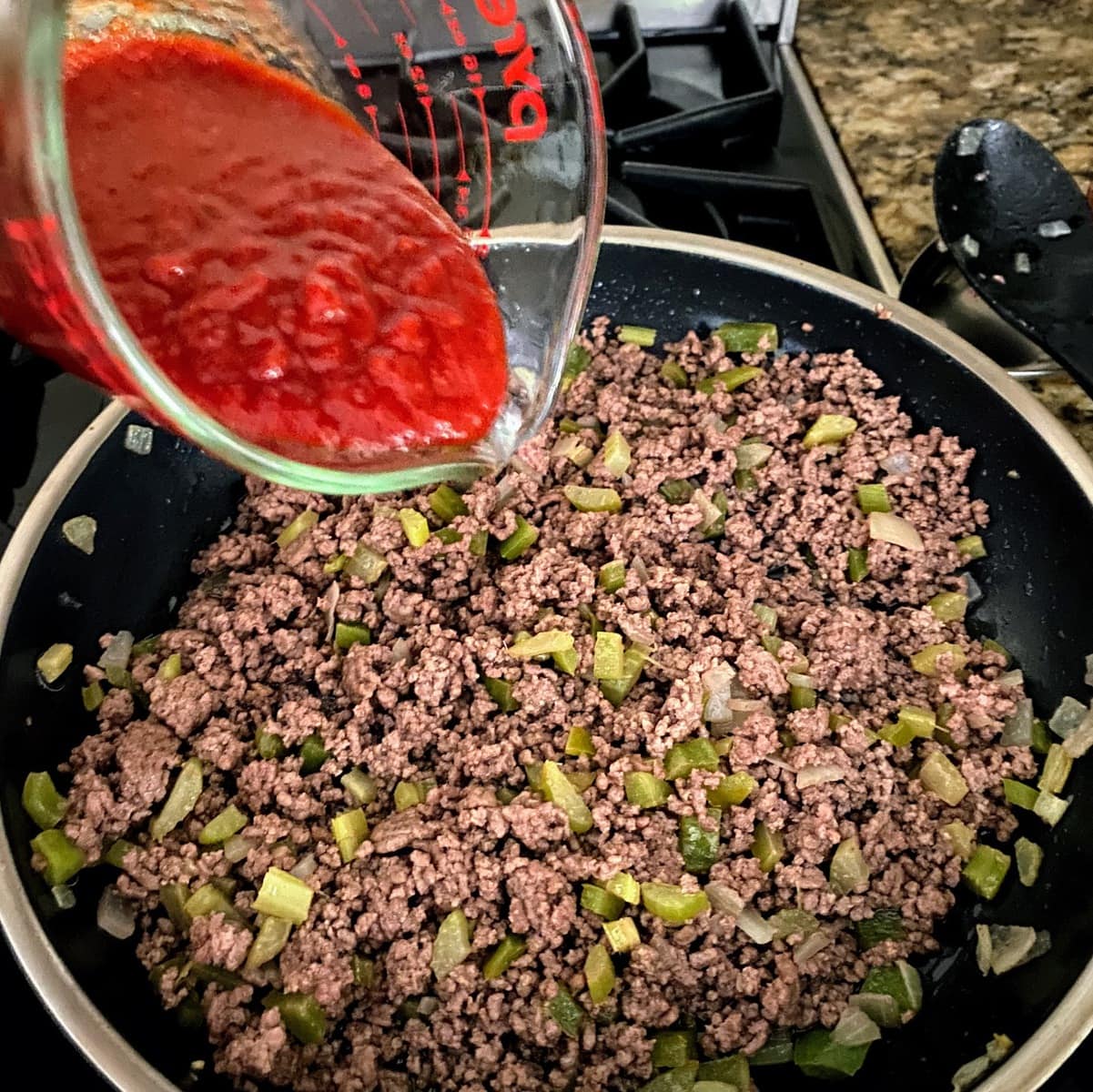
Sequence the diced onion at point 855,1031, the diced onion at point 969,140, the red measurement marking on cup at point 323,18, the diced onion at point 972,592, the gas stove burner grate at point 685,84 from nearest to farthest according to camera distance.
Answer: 1. the diced onion at point 855,1031
2. the red measurement marking on cup at point 323,18
3. the diced onion at point 972,592
4. the diced onion at point 969,140
5. the gas stove burner grate at point 685,84

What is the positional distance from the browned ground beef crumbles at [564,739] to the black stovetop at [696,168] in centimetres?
30

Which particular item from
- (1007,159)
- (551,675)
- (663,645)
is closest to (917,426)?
(1007,159)

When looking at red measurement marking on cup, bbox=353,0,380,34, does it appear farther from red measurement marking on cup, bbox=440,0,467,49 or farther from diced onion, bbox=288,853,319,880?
diced onion, bbox=288,853,319,880

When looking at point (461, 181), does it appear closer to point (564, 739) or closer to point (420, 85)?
point (420, 85)

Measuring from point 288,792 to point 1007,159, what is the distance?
1.31 metres

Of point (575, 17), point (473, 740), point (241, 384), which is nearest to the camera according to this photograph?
point (241, 384)

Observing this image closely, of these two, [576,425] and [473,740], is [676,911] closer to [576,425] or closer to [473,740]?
[473,740]

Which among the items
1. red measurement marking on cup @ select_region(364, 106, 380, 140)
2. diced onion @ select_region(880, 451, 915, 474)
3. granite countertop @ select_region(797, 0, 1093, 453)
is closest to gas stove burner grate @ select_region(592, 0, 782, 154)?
granite countertop @ select_region(797, 0, 1093, 453)

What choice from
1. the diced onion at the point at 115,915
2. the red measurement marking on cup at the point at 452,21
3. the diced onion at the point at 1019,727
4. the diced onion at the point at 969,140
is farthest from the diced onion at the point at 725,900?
the diced onion at the point at 969,140

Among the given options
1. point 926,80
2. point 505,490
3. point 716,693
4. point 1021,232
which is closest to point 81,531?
point 505,490

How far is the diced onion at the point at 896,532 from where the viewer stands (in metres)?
1.35

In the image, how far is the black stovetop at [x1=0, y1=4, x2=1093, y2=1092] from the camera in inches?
59.5

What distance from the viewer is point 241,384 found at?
929 mm

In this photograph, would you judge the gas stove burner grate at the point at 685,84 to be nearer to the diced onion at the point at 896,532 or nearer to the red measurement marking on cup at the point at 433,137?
the red measurement marking on cup at the point at 433,137
